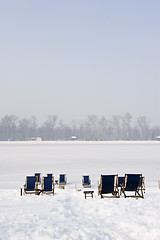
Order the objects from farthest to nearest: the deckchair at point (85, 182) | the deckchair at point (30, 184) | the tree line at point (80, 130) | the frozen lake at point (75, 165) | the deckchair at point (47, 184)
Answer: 1. the tree line at point (80, 130)
2. the frozen lake at point (75, 165)
3. the deckchair at point (85, 182)
4. the deckchair at point (30, 184)
5. the deckchair at point (47, 184)

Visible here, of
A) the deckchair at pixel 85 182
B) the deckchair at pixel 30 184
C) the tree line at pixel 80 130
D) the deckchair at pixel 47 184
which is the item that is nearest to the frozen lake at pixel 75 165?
the deckchair at pixel 85 182

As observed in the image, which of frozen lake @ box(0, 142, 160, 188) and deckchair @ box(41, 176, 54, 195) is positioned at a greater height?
deckchair @ box(41, 176, 54, 195)

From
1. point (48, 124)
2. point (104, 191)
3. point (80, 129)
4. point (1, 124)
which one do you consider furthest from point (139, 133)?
point (104, 191)

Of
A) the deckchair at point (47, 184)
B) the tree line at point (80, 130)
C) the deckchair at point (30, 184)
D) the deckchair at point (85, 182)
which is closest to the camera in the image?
the deckchair at point (47, 184)

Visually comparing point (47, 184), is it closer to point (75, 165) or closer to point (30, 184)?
point (30, 184)

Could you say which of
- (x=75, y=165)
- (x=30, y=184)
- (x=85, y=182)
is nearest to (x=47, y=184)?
(x=30, y=184)

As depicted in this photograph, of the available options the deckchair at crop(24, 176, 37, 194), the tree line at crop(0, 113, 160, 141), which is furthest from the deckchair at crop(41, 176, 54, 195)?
the tree line at crop(0, 113, 160, 141)

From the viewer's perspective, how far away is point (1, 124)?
364 feet

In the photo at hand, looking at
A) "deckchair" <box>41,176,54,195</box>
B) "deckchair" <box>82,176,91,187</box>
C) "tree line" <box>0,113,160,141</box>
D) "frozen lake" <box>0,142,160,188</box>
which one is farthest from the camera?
"tree line" <box>0,113,160,141</box>

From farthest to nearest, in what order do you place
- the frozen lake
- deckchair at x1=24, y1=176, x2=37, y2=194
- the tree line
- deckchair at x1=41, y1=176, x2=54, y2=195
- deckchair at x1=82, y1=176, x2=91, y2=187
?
the tree line < the frozen lake < deckchair at x1=82, y1=176, x2=91, y2=187 < deckchair at x1=24, y1=176, x2=37, y2=194 < deckchair at x1=41, y1=176, x2=54, y2=195

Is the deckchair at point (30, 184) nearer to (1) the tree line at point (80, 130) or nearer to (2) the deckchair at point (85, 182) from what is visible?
(2) the deckchair at point (85, 182)

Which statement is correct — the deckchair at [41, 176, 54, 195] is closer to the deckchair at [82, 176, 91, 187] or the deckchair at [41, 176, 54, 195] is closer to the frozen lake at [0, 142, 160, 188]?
the deckchair at [82, 176, 91, 187]

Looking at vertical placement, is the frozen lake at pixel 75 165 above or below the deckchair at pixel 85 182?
below

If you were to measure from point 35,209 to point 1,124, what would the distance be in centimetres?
10949
